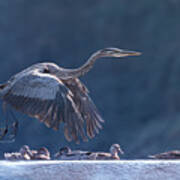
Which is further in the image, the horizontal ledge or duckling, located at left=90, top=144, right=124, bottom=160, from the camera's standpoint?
duckling, located at left=90, top=144, right=124, bottom=160

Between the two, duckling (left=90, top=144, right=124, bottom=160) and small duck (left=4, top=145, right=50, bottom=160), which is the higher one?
small duck (left=4, top=145, right=50, bottom=160)

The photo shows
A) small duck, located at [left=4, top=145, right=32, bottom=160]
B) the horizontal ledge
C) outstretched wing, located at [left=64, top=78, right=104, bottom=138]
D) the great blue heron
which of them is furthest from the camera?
outstretched wing, located at [left=64, top=78, right=104, bottom=138]

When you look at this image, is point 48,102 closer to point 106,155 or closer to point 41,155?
point 41,155

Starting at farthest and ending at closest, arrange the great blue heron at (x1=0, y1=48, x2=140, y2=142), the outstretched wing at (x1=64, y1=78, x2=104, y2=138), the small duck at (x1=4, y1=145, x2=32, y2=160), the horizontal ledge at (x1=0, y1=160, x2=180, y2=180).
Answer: the outstretched wing at (x1=64, y1=78, x2=104, y2=138) < the great blue heron at (x1=0, y1=48, x2=140, y2=142) < the small duck at (x1=4, y1=145, x2=32, y2=160) < the horizontal ledge at (x1=0, y1=160, x2=180, y2=180)

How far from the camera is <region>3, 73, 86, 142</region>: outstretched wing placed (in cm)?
392

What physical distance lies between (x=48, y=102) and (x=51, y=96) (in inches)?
2.2

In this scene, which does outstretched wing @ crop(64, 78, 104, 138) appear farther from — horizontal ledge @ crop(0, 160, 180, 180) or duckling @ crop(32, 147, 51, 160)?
horizontal ledge @ crop(0, 160, 180, 180)

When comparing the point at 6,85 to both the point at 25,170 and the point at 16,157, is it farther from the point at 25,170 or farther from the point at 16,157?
the point at 25,170

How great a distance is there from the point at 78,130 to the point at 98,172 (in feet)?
3.31

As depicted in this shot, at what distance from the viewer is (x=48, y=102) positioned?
400 centimetres

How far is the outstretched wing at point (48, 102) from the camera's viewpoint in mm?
3920

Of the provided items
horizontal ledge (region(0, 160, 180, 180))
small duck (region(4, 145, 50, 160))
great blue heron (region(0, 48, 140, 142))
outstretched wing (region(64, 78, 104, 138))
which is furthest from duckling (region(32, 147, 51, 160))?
horizontal ledge (region(0, 160, 180, 180))

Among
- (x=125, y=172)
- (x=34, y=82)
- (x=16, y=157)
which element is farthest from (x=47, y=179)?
(x=34, y=82)

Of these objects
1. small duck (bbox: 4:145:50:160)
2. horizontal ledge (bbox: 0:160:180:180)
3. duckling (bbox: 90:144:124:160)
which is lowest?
duckling (bbox: 90:144:124:160)
